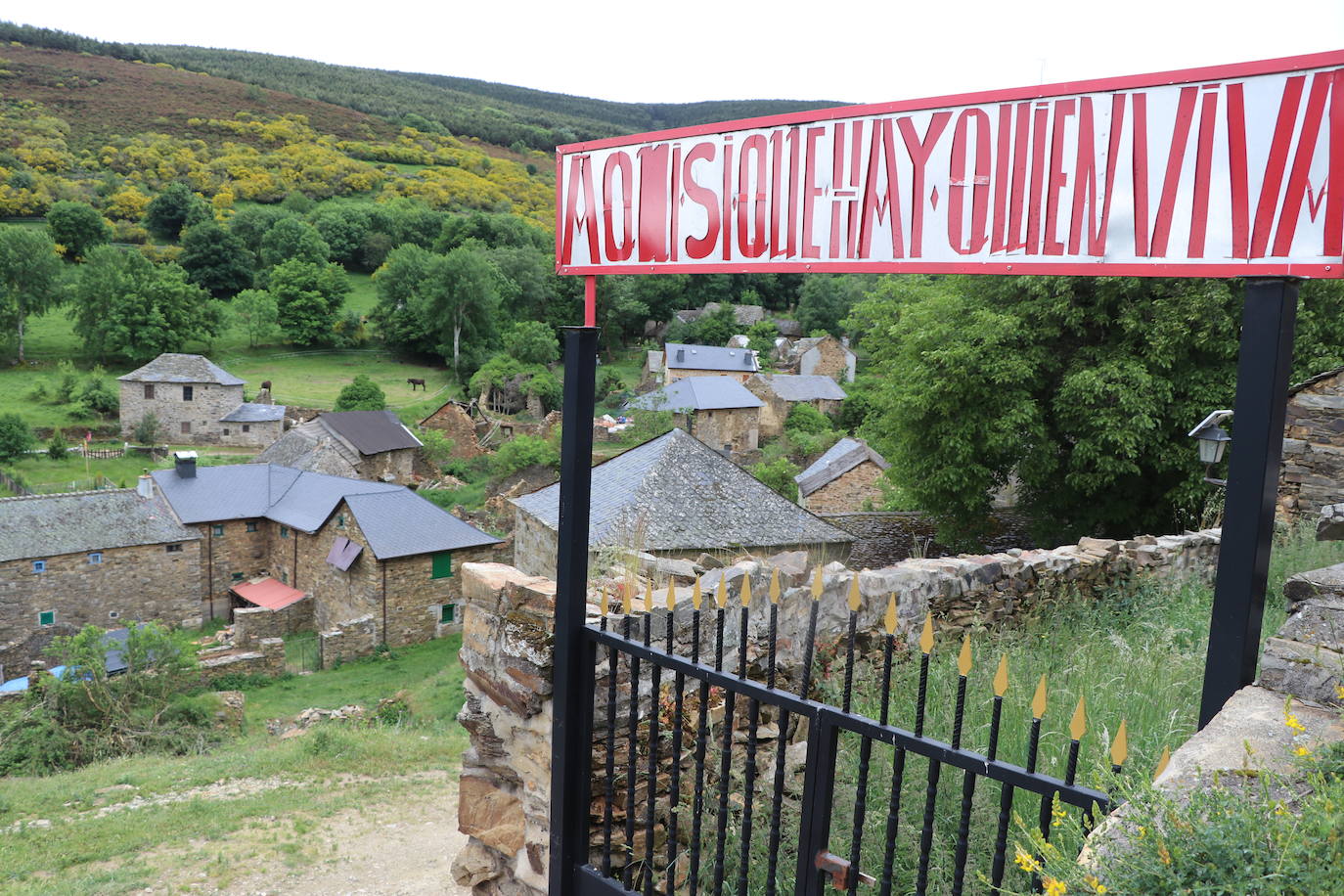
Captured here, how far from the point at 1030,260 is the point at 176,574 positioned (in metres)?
29.9

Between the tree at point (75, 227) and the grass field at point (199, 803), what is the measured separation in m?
65.8

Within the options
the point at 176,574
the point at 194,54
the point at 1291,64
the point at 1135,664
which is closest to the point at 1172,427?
the point at 1135,664

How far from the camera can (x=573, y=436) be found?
326 cm

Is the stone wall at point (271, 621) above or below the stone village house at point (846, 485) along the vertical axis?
below

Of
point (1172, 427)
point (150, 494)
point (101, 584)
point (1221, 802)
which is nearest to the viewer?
point (1221, 802)

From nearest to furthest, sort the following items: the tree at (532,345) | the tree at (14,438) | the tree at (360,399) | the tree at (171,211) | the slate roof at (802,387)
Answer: the tree at (14,438) → the tree at (360,399) → the slate roof at (802,387) → the tree at (532,345) → the tree at (171,211)

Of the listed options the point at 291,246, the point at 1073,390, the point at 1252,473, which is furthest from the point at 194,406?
the point at 1252,473

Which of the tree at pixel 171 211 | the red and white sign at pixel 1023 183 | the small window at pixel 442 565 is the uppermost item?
the tree at pixel 171 211

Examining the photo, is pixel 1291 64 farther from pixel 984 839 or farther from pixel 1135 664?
pixel 1135 664

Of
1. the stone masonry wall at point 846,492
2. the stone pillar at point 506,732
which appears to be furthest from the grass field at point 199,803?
the stone masonry wall at point 846,492

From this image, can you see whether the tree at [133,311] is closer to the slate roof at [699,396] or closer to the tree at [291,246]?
the tree at [291,246]

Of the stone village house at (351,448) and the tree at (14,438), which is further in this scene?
the stone village house at (351,448)

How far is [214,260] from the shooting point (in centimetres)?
6594

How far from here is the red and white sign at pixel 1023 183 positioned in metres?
1.97
